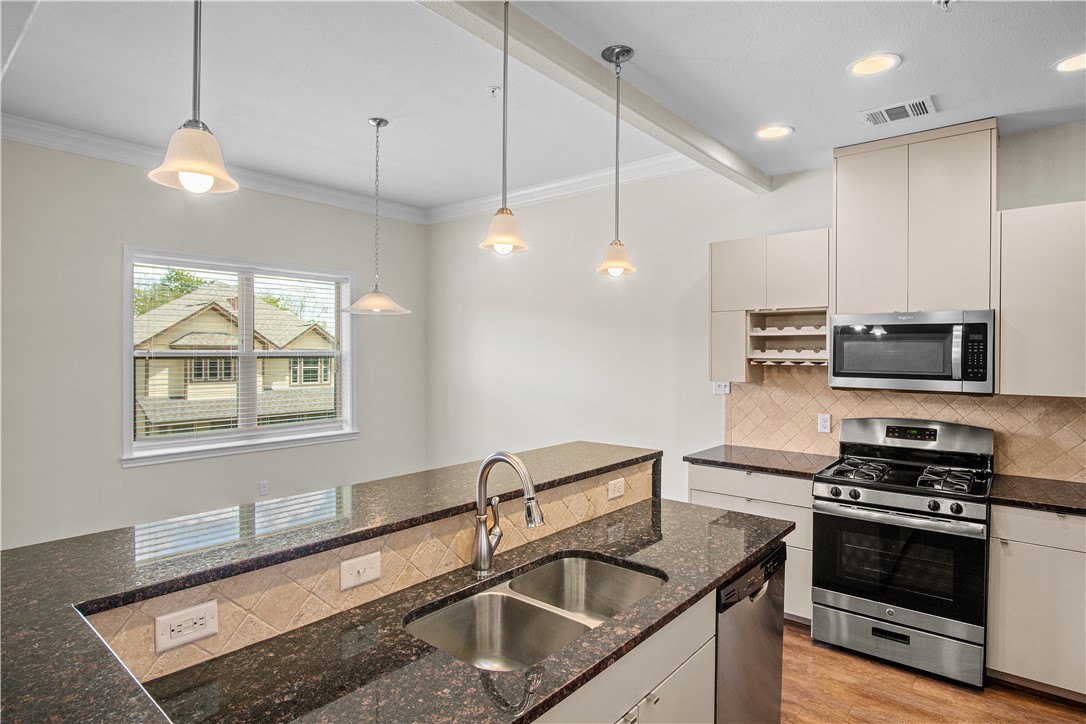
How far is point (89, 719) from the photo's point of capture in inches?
31.2

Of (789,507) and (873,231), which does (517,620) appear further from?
(873,231)

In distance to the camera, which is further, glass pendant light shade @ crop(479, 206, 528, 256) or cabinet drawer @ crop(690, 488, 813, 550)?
cabinet drawer @ crop(690, 488, 813, 550)

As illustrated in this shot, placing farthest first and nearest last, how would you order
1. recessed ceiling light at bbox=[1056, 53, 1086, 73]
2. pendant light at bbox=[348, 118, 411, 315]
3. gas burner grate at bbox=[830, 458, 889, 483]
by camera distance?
1. pendant light at bbox=[348, 118, 411, 315]
2. gas burner grate at bbox=[830, 458, 889, 483]
3. recessed ceiling light at bbox=[1056, 53, 1086, 73]

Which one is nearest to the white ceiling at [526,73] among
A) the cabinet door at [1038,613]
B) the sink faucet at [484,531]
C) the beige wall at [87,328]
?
the beige wall at [87,328]

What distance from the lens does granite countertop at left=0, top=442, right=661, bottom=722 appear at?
84cm

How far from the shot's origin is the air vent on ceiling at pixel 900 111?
2656mm

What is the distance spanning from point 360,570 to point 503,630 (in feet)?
1.39

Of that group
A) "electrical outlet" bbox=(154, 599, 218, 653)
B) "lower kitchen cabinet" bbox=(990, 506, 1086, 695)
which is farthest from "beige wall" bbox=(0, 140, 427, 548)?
"lower kitchen cabinet" bbox=(990, 506, 1086, 695)

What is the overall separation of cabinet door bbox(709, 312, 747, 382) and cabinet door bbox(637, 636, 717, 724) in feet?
6.78

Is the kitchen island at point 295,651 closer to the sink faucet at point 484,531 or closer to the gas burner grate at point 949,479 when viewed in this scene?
the sink faucet at point 484,531

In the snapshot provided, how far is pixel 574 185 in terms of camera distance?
4.45m

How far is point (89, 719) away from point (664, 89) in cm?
272

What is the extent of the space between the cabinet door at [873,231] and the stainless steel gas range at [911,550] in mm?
728

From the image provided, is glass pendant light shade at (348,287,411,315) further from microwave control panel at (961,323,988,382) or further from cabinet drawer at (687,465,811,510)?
microwave control panel at (961,323,988,382)
